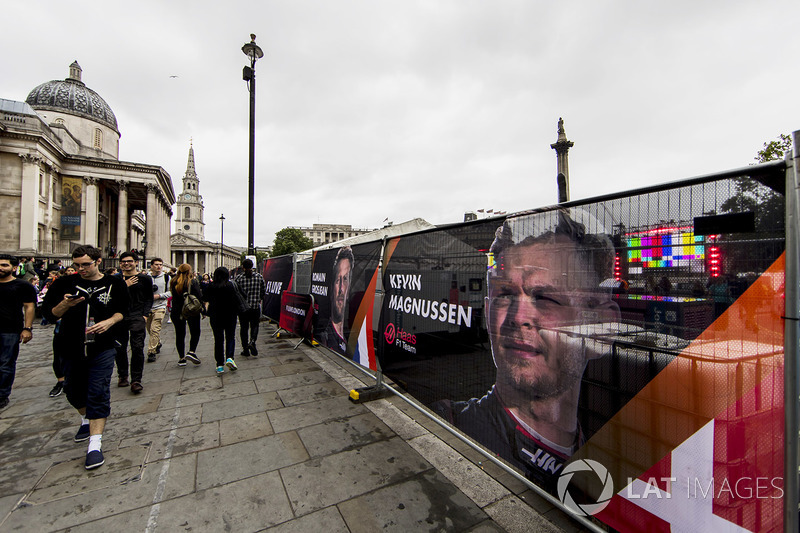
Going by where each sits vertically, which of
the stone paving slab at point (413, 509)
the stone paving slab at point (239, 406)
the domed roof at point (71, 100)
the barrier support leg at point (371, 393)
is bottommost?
the stone paving slab at point (239, 406)

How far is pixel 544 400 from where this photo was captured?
227 cm

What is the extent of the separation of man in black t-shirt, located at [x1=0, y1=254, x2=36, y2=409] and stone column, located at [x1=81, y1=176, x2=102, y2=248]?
47716 mm

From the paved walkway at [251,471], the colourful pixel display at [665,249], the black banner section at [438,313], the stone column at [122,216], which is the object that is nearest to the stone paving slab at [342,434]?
the paved walkway at [251,471]

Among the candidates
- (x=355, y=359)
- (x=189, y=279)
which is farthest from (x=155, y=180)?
(x=355, y=359)

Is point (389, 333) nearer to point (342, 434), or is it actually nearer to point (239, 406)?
point (342, 434)

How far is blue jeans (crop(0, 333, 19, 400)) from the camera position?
398 centimetres

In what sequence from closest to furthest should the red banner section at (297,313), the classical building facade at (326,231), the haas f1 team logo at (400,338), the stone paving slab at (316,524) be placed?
1. the stone paving slab at (316,524)
2. the haas f1 team logo at (400,338)
3. the red banner section at (297,313)
4. the classical building facade at (326,231)

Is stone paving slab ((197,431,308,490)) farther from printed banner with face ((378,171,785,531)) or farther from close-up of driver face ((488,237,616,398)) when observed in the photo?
close-up of driver face ((488,237,616,398))

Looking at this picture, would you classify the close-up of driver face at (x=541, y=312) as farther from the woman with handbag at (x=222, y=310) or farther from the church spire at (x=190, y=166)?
the church spire at (x=190, y=166)

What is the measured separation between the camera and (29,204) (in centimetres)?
3391

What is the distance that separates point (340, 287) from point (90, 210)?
51071 mm

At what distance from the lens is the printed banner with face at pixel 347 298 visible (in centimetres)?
470

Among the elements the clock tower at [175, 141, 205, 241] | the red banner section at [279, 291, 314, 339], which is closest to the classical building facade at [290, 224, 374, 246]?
the clock tower at [175, 141, 205, 241]

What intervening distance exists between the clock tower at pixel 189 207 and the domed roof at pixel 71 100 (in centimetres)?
5311
